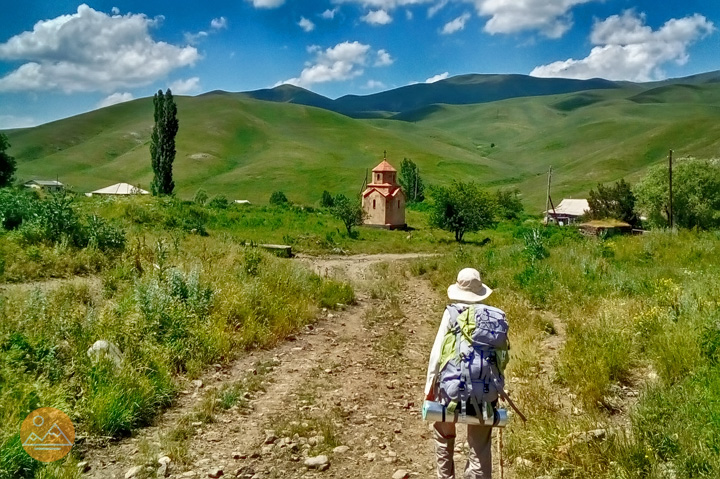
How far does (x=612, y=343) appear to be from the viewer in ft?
22.0

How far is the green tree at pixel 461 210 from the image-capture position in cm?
3725

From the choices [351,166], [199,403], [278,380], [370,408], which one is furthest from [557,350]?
[351,166]

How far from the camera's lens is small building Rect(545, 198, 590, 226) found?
68000 millimetres

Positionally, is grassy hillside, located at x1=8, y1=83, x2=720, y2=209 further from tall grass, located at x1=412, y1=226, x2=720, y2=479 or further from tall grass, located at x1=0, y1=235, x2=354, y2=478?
tall grass, located at x1=0, y1=235, x2=354, y2=478

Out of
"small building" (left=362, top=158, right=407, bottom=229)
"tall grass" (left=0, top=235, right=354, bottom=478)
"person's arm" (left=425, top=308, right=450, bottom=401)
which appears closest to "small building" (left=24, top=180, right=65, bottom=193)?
"tall grass" (left=0, top=235, right=354, bottom=478)

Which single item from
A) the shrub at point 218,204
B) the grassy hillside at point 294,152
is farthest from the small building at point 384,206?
the grassy hillside at point 294,152

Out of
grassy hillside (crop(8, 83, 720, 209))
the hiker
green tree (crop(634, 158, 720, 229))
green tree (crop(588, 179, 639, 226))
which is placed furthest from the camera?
grassy hillside (crop(8, 83, 720, 209))

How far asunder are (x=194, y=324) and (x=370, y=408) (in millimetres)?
3067

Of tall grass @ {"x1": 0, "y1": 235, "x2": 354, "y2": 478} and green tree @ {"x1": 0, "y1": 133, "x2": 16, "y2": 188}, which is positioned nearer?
tall grass @ {"x1": 0, "y1": 235, "x2": 354, "y2": 478}

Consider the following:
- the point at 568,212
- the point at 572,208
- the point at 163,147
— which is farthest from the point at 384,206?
the point at 572,208

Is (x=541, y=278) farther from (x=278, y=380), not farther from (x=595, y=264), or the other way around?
(x=278, y=380)

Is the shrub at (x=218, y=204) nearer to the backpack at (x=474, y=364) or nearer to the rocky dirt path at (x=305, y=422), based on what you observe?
the rocky dirt path at (x=305, y=422)

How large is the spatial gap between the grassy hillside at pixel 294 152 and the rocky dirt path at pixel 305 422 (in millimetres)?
84134

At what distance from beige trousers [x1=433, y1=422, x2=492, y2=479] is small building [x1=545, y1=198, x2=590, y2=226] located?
65.9m
